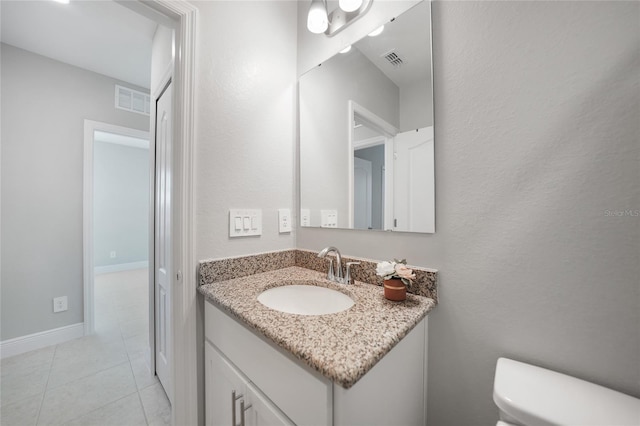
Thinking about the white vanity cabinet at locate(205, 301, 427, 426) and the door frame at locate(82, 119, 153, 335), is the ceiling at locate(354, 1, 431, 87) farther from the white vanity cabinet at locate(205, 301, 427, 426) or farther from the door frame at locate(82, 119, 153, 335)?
the door frame at locate(82, 119, 153, 335)

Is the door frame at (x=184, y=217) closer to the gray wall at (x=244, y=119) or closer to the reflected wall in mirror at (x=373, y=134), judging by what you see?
the gray wall at (x=244, y=119)

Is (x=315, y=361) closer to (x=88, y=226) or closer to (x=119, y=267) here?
(x=88, y=226)

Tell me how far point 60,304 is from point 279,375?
2660 millimetres

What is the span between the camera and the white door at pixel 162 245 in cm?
141

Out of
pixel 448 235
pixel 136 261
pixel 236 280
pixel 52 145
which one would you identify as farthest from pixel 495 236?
pixel 136 261

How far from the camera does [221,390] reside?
87cm

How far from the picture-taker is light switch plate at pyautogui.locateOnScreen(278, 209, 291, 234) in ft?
4.28

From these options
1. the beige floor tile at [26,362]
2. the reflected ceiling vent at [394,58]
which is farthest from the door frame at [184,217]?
the beige floor tile at [26,362]

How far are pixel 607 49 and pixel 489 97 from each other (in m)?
0.25

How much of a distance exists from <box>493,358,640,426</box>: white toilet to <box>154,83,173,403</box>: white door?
5.13ft

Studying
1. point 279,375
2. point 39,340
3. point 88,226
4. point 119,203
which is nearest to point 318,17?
point 279,375

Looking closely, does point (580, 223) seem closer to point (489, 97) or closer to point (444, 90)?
point (489, 97)

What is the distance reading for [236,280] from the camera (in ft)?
3.53

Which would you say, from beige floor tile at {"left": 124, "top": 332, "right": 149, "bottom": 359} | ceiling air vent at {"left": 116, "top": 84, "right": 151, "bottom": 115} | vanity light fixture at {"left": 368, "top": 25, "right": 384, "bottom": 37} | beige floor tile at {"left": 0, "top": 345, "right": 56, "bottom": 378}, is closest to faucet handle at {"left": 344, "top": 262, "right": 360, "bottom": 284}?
vanity light fixture at {"left": 368, "top": 25, "right": 384, "bottom": 37}
